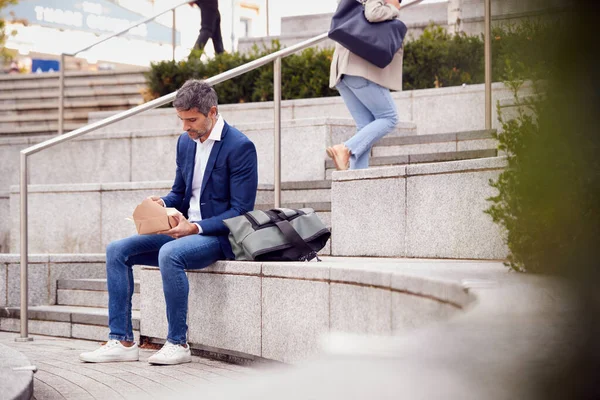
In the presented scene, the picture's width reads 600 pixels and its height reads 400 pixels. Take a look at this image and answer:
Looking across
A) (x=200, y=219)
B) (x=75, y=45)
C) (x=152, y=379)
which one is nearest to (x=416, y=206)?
(x=200, y=219)

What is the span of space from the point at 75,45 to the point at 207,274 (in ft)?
27.6

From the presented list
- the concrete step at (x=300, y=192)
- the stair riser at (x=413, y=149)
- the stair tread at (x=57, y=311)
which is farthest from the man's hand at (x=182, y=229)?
the stair riser at (x=413, y=149)

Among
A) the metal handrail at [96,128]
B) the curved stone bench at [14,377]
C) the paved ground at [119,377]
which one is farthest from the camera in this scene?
the metal handrail at [96,128]

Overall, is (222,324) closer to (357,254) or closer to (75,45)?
(357,254)

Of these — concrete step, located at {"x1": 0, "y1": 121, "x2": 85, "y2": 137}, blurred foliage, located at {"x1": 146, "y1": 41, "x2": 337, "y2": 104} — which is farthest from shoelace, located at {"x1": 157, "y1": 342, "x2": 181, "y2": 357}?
concrete step, located at {"x1": 0, "y1": 121, "x2": 85, "y2": 137}

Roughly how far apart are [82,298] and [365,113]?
2.84 metres

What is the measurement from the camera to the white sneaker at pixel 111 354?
5938 mm

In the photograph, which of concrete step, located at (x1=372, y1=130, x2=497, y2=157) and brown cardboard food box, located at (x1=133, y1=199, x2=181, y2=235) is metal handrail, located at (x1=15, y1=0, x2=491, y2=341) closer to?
concrete step, located at (x1=372, y1=130, x2=497, y2=157)

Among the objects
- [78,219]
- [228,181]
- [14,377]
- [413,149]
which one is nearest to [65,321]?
[78,219]

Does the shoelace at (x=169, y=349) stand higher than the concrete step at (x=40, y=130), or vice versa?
the concrete step at (x=40, y=130)

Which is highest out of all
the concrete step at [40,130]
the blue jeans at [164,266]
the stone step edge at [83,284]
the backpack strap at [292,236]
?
the concrete step at [40,130]

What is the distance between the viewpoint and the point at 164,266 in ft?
18.8

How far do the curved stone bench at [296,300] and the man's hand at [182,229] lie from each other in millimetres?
309

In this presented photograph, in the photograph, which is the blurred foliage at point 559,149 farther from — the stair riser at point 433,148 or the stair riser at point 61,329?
the stair riser at point 433,148
